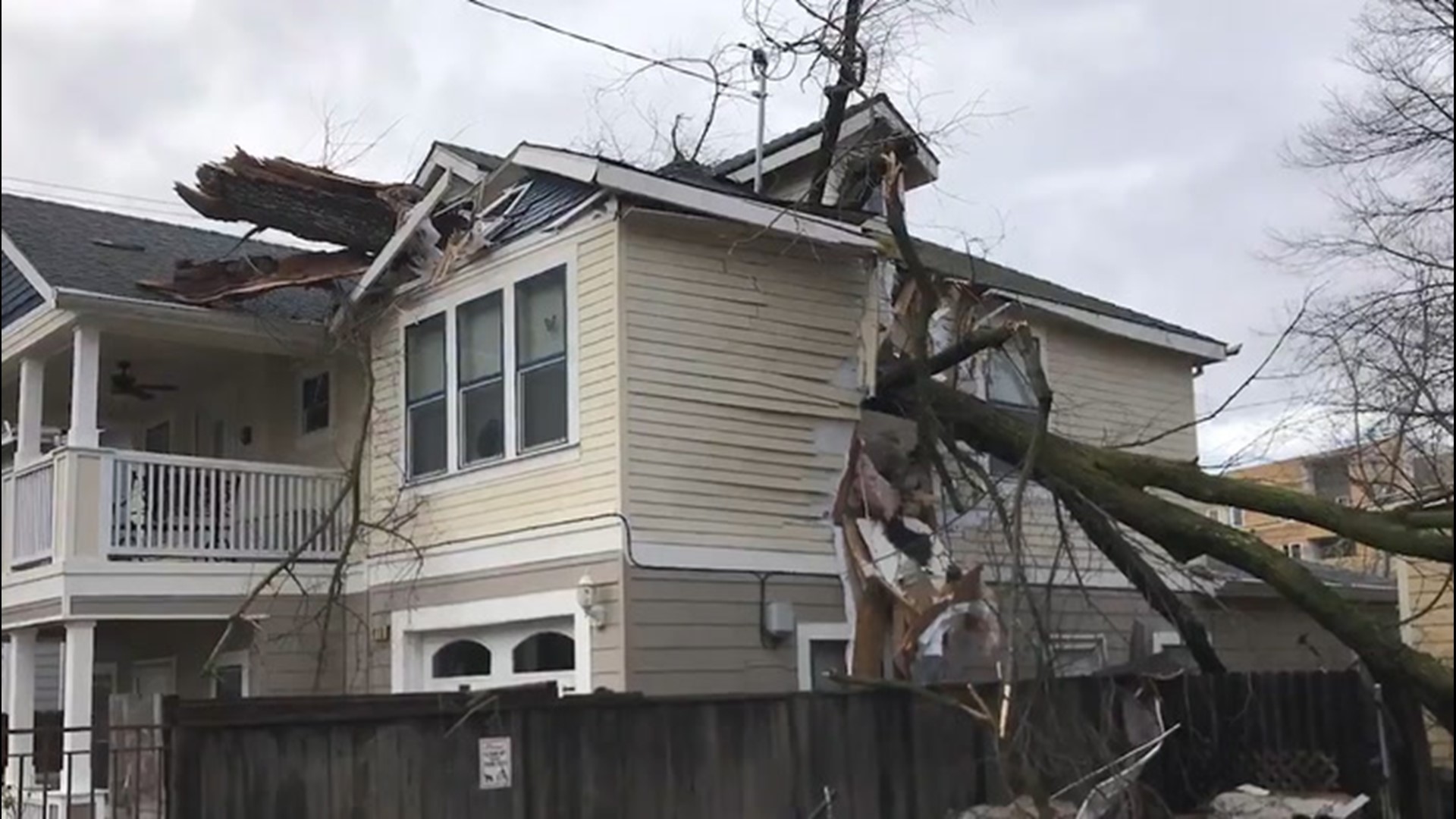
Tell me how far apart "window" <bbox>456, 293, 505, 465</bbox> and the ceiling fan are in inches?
197

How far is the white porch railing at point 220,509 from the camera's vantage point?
13555 mm

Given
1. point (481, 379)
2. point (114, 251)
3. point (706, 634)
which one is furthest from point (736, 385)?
point (114, 251)

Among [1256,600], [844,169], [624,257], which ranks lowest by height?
[1256,600]

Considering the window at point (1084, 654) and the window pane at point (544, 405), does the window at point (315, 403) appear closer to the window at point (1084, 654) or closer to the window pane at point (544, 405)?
the window pane at point (544, 405)

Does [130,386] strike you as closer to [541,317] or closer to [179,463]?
[179,463]

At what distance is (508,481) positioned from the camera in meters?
12.6

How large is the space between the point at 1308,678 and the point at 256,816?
816 cm

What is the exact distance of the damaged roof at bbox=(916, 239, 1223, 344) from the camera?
1616cm

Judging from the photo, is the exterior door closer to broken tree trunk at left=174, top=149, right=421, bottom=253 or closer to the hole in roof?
the hole in roof

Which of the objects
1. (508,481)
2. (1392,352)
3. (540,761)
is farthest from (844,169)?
(1392,352)

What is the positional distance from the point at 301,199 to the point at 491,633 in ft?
14.3

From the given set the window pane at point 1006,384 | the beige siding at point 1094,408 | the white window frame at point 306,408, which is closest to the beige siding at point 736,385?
the beige siding at point 1094,408

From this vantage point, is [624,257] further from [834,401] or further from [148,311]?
[148,311]

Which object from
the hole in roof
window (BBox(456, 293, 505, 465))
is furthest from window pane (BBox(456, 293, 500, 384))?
the hole in roof
